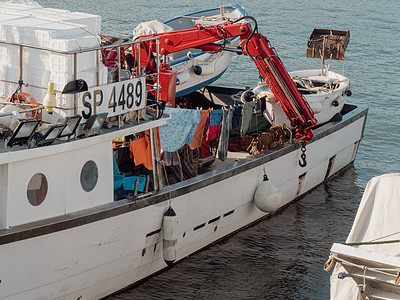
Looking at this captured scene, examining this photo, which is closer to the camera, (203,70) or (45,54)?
(45,54)

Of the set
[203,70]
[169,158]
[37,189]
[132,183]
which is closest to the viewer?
[37,189]

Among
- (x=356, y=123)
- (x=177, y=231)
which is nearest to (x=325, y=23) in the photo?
(x=356, y=123)

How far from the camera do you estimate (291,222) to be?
1712 centimetres

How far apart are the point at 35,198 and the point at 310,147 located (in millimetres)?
8531

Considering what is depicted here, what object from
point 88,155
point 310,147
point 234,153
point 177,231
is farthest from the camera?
point 310,147

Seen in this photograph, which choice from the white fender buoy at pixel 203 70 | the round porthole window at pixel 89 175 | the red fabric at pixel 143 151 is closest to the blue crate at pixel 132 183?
the red fabric at pixel 143 151

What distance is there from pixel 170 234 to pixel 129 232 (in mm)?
911

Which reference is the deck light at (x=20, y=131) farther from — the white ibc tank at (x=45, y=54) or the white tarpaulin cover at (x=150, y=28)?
the white tarpaulin cover at (x=150, y=28)

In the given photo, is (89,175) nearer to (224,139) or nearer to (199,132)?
(199,132)

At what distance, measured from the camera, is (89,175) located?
1193 centimetres

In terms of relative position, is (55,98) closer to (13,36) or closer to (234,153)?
(13,36)

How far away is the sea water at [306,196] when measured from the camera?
46.1 feet

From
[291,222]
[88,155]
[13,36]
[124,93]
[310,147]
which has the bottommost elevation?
[291,222]

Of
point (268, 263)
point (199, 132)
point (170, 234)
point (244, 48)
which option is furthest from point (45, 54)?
point (268, 263)
